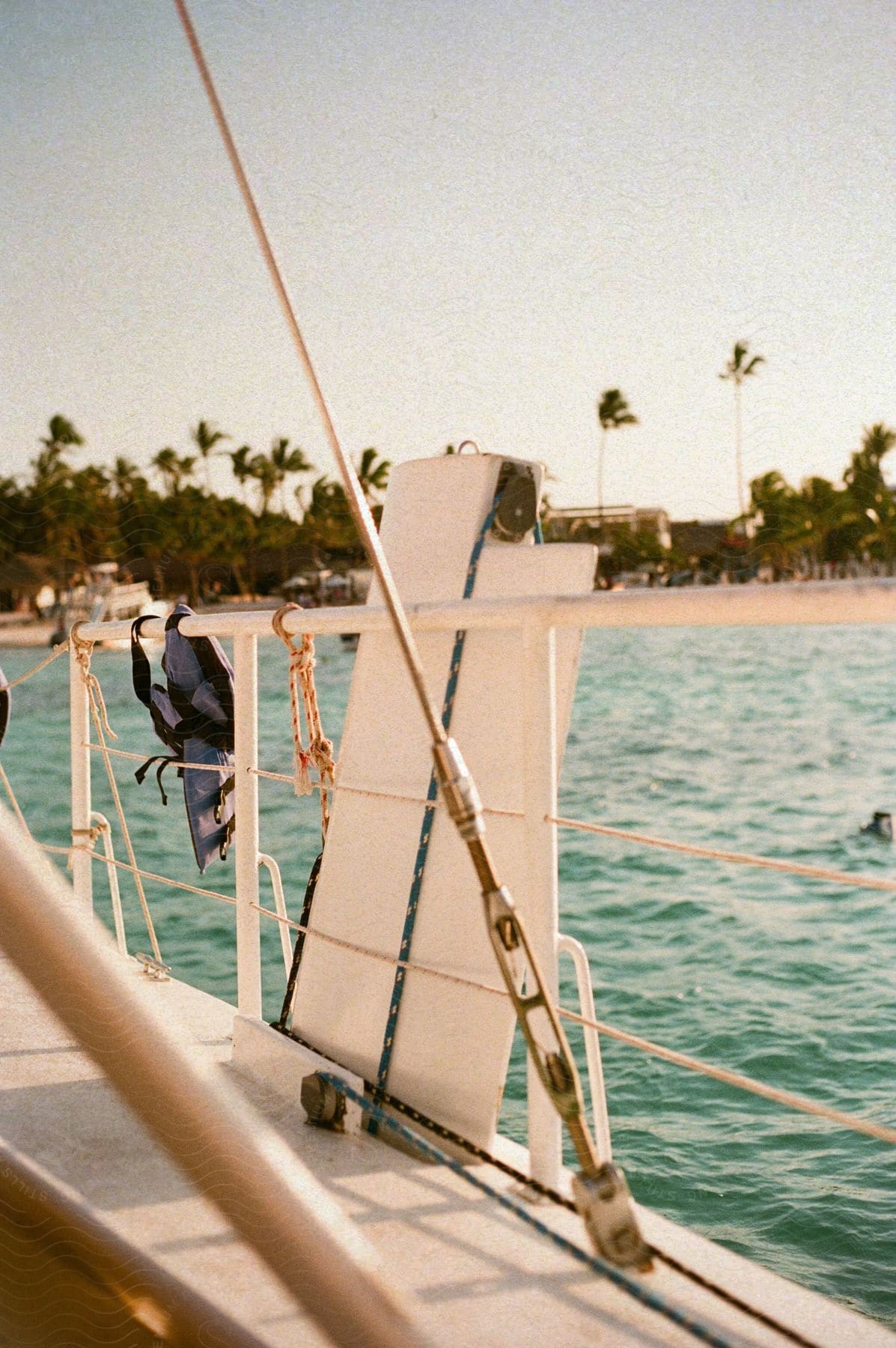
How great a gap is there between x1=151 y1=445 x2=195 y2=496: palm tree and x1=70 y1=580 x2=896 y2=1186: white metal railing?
772 centimetres

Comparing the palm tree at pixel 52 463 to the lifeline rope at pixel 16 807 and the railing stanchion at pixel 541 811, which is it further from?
the railing stanchion at pixel 541 811

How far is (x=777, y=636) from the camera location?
6128 centimetres

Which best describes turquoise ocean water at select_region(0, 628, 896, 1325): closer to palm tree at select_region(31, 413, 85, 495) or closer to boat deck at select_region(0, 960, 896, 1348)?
boat deck at select_region(0, 960, 896, 1348)

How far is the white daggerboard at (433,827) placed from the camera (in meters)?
1.78

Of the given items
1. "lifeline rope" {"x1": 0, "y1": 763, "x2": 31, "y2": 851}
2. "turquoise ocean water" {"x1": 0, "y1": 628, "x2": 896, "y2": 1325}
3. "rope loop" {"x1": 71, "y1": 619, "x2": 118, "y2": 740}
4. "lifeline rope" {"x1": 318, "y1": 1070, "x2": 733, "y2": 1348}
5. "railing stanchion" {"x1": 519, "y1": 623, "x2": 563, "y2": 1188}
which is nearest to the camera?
"lifeline rope" {"x1": 0, "y1": 763, "x2": 31, "y2": 851}

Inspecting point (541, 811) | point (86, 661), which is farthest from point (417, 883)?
point (86, 661)

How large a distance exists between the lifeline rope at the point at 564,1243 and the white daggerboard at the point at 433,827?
10 cm

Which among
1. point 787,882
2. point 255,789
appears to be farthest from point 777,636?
point 255,789

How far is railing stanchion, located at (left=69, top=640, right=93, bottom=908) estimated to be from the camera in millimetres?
2779

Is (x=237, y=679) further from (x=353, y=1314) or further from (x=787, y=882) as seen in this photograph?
(x=787, y=882)

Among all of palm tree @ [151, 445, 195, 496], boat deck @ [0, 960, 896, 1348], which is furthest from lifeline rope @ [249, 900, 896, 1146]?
palm tree @ [151, 445, 195, 496]

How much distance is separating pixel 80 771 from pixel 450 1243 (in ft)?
5.91

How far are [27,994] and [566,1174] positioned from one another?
143cm

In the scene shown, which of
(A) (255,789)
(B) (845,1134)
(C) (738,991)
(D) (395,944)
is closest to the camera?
(D) (395,944)
